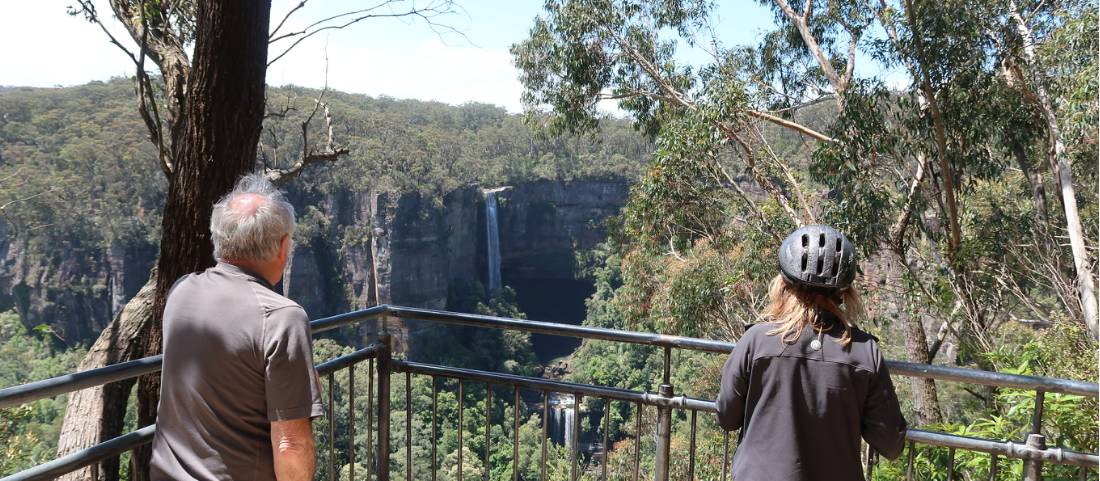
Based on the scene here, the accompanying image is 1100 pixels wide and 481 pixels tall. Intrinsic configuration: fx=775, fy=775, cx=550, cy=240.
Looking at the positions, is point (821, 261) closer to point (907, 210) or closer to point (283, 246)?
point (283, 246)

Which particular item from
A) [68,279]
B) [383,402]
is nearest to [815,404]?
[383,402]

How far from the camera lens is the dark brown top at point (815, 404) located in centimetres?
161

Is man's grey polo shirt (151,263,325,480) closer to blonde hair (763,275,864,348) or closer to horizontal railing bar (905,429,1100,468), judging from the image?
blonde hair (763,275,864,348)

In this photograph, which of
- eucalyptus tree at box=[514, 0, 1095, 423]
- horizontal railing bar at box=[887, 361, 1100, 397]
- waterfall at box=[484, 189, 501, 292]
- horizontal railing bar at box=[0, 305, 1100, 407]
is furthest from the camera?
waterfall at box=[484, 189, 501, 292]

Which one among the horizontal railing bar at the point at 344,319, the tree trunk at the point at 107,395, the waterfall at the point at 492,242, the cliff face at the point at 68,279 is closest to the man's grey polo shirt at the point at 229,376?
the horizontal railing bar at the point at 344,319

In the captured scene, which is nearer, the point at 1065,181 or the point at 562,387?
the point at 562,387

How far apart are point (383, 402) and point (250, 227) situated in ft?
4.80

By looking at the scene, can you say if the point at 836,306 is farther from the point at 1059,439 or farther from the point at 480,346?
the point at 480,346

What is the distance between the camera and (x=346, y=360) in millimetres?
2703

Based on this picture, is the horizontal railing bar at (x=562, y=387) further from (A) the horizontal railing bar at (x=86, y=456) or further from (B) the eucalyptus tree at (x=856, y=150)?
(B) the eucalyptus tree at (x=856, y=150)

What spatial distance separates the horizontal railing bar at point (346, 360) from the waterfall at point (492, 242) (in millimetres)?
40747

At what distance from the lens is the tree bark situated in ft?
23.8

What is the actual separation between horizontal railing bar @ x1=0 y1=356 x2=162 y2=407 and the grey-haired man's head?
0.42 meters

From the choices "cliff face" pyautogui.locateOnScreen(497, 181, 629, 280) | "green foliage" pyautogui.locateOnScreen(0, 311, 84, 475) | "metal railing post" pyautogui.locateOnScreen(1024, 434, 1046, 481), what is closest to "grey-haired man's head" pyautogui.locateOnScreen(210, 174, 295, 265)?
"metal railing post" pyautogui.locateOnScreen(1024, 434, 1046, 481)
